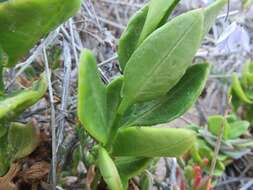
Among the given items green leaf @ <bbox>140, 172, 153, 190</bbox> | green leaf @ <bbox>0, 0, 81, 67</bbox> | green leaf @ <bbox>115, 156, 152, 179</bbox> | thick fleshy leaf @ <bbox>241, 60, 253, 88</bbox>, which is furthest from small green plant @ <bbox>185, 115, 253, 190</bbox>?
green leaf @ <bbox>0, 0, 81, 67</bbox>

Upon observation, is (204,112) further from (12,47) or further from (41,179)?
(12,47)

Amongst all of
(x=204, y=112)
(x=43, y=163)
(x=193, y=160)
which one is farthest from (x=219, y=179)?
(x=43, y=163)

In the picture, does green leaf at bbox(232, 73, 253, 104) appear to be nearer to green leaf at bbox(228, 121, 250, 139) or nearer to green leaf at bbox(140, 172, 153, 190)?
green leaf at bbox(228, 121, 250, 139)

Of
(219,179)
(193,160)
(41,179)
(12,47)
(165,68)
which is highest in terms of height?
(12,47)

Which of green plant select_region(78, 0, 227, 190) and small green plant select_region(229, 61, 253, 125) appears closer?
green plant select_region(78, 0, 227, 190)

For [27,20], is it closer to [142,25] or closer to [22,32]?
[22,32]

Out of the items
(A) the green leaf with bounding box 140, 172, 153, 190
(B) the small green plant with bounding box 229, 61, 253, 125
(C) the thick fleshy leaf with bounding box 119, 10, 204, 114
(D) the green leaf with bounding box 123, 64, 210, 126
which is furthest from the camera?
(B) the small green plant with bounding box 229, 61, 253, 125
